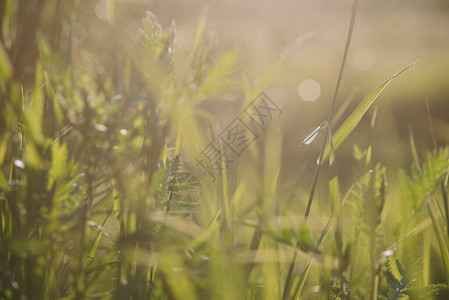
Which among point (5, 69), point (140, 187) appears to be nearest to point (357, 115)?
point (140, 187)

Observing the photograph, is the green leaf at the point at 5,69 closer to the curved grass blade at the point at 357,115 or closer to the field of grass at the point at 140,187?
the field of grass at the point at 140,187

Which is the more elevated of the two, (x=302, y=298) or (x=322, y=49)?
(x=322, y=49)

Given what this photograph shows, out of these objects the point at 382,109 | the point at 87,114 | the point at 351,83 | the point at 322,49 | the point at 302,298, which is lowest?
the point at 302,298

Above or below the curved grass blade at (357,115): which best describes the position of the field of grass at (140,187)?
below

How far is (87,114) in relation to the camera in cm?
35

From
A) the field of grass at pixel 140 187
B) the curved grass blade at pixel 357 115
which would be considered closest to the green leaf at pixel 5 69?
the field of grass at pixel 140 187

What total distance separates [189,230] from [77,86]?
0.18 meters

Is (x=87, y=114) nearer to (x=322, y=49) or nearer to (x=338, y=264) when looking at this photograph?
(x=338, y=264)

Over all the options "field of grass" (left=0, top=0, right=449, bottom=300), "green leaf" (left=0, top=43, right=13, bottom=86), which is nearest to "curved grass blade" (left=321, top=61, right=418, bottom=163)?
"field of grass" (left=0, top=0, right=449, bottom=300)

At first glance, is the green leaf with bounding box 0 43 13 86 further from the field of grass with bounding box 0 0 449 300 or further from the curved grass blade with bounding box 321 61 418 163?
the curved grass blade with bounding box 321 61 418 163

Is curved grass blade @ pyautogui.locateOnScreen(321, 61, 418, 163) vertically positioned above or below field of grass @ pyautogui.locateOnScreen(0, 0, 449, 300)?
above

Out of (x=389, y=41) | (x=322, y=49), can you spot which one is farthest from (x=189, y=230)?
(x=389, y=41)

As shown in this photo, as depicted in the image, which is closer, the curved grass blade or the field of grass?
the field of grass

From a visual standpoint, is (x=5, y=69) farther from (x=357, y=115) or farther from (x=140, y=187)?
(x=357, y=115)
